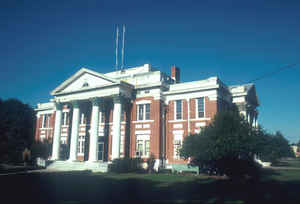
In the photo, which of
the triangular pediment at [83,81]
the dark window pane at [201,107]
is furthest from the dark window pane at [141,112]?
the dark window pane at [201,107]

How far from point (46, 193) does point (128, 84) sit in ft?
63.7

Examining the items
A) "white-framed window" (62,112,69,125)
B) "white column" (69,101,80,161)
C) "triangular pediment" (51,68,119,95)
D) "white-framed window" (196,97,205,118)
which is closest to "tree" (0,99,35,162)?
"white-framed window" (62,112,69,125)

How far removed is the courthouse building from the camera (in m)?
30.1

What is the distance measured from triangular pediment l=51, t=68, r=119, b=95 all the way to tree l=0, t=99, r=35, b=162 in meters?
13.8

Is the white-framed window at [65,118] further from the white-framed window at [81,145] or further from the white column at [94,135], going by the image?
the white column at [94,135]

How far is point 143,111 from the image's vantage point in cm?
3234

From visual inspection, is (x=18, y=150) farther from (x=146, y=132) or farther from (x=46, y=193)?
(x=46, y=193)

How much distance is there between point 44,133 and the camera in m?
44.8

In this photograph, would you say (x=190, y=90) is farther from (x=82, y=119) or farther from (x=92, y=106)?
(x=82, y=119)

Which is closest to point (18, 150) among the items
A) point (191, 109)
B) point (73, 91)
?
point (73, 91)

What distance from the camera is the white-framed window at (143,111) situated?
32.0 m

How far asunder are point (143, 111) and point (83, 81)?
9326 millimetres

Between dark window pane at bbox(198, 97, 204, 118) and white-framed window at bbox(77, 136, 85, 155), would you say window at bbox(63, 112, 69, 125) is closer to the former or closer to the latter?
white-framed window at bbox(77, 136, 85, 155)

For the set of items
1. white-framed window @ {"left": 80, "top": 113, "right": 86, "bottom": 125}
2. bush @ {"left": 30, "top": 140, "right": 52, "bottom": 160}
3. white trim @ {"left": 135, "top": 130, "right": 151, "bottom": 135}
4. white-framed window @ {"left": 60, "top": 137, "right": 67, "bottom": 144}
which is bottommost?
bush @ {"left": 30, "top": 140, "right": 52, "bottom": 160}
